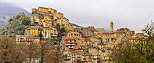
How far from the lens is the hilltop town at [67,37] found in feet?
Result: 253

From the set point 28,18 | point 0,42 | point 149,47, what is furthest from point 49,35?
point 149,47

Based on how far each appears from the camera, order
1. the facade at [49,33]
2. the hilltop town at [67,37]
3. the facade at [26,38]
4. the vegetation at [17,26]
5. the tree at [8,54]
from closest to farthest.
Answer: the tree at [8,54]
the hilltop town at [67,37]
the facade at [26,38]
the facade at [49,33]
the vegetation at [17,26]

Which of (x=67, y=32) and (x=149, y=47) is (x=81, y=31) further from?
(x=149, y=47)

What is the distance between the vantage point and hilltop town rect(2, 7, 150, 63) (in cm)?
7712

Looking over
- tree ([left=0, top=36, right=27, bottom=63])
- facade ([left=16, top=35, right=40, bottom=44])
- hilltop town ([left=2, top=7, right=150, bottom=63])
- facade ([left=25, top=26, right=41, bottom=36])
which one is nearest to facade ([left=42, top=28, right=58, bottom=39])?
hilltop town ([left=2, top=7, right=150, bottom=63])

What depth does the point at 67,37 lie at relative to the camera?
91938 mm

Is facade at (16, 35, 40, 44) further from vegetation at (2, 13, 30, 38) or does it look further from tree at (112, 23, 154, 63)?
tree at (112, 23, 154, 63)

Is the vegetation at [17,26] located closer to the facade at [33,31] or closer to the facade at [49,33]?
the facade at [33,31]

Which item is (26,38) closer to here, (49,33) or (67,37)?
(49,33)

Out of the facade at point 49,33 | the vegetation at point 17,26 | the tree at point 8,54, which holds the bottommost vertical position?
the tree at point 8,54

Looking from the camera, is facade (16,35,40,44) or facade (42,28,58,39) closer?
facade (16,35,40,44)

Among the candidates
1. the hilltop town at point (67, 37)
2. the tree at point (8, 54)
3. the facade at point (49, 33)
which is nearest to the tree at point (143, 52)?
the tree at point (8, 54)

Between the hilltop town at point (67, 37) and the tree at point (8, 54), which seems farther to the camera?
the hilltop town at point (67, 37)

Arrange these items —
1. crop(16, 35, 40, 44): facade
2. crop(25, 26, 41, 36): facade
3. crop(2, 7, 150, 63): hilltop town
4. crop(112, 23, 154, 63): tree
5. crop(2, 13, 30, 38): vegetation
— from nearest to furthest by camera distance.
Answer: crop(112, 23, 154, 63): tree, crop(2, 7, 150, 63): hilltop town, crop(16, 35, 40, 44): facade, crop(25, 26, 41, 36): facade, crop(2, 13, 30, 38): vegetation
